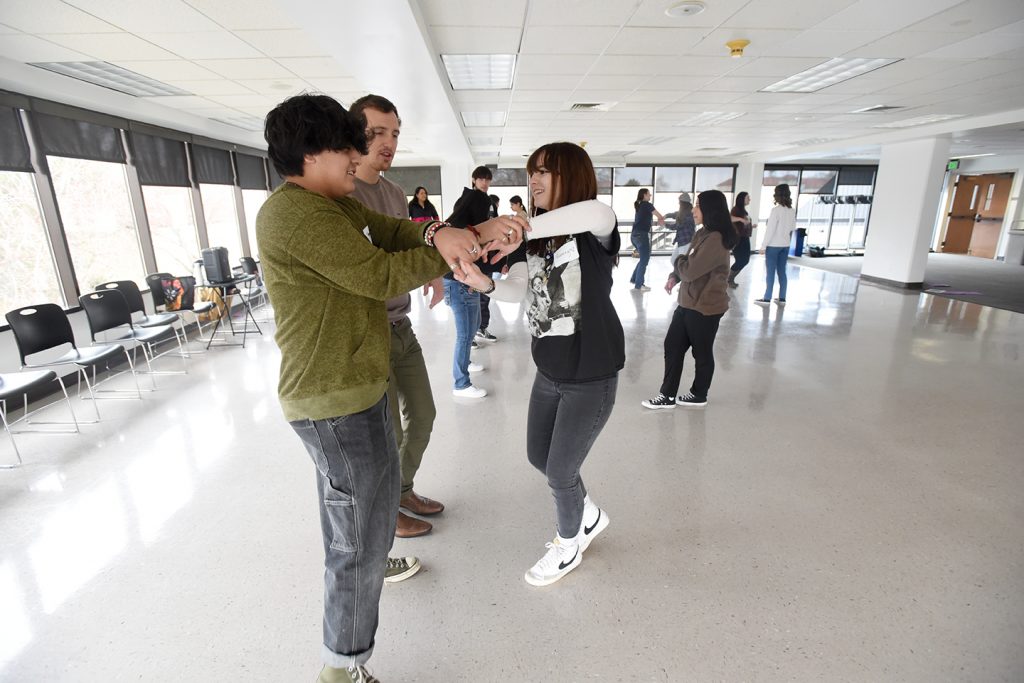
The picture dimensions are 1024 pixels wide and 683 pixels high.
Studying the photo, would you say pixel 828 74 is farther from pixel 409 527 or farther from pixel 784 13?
pixel 409 527

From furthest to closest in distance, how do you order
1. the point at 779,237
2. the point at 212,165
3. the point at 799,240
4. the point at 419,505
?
the point at 799,240
the point at 212,165
the point at 779,237
the point at 419,505

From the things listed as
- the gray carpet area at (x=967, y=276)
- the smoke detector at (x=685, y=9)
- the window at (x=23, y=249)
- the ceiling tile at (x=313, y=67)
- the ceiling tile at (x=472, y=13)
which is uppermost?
the ceiling tile at (x=472, y=13)

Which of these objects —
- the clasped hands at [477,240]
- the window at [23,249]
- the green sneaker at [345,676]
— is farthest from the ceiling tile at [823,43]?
the window at [23,249]

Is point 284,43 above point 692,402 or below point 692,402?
above

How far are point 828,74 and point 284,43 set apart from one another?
17.2 feet

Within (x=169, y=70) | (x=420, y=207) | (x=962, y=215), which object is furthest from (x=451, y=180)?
(x=962, y=215)

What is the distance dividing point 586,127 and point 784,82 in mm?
3585

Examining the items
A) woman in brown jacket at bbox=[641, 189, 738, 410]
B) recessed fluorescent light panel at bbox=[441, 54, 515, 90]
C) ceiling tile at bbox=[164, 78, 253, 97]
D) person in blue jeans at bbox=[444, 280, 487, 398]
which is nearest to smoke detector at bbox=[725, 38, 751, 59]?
woman in brown jacket at bbox=[641, 189, 738, 410]

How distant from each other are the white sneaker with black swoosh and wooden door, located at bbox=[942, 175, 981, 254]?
60.0ft

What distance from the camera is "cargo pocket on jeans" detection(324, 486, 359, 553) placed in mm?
1307

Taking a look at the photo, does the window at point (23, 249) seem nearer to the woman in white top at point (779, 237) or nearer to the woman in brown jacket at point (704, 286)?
the woman in brown jacket at point (704, 286)

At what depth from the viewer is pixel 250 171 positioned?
9.15m

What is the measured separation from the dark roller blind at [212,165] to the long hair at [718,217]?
7361mm

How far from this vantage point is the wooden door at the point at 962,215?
562 inches
